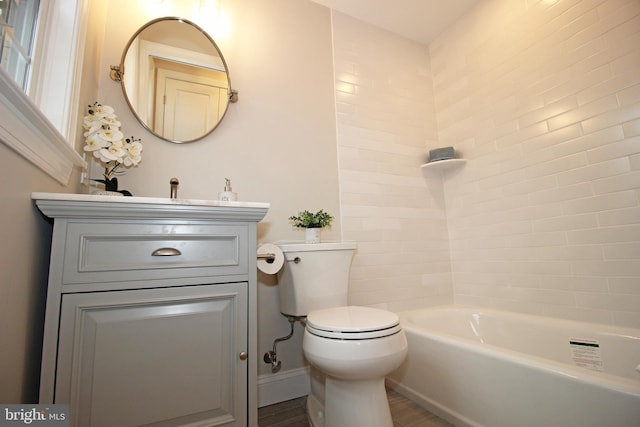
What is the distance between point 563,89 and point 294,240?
1.70m

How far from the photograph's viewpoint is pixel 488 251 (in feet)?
6.12

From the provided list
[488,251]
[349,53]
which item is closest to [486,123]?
[488,251]

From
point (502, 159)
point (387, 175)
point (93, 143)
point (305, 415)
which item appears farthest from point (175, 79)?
point (502, 159)

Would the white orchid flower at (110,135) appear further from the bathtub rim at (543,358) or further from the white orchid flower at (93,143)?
the bathtub rim at (543,358)

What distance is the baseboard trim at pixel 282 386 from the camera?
4.74 ft

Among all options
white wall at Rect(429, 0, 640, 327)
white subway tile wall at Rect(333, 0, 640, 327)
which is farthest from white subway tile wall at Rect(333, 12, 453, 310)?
white wall at Rect(429, 0, 640, 327)

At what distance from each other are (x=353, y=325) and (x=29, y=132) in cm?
109

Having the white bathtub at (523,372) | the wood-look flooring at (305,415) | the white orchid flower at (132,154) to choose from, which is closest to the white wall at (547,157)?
the white bathtub at (523,372)

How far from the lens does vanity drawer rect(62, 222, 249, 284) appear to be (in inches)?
32.4

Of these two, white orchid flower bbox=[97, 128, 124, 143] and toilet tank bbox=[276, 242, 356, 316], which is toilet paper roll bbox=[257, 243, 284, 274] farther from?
white orchid flower bbox=[97, 128, 124, 143]

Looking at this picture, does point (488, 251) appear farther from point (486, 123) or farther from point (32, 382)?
point (32, 382)

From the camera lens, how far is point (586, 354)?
1.28 meters

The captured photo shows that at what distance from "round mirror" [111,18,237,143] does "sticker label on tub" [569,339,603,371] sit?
6.96 feet

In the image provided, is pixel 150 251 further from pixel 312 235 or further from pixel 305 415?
pixel 305 415
